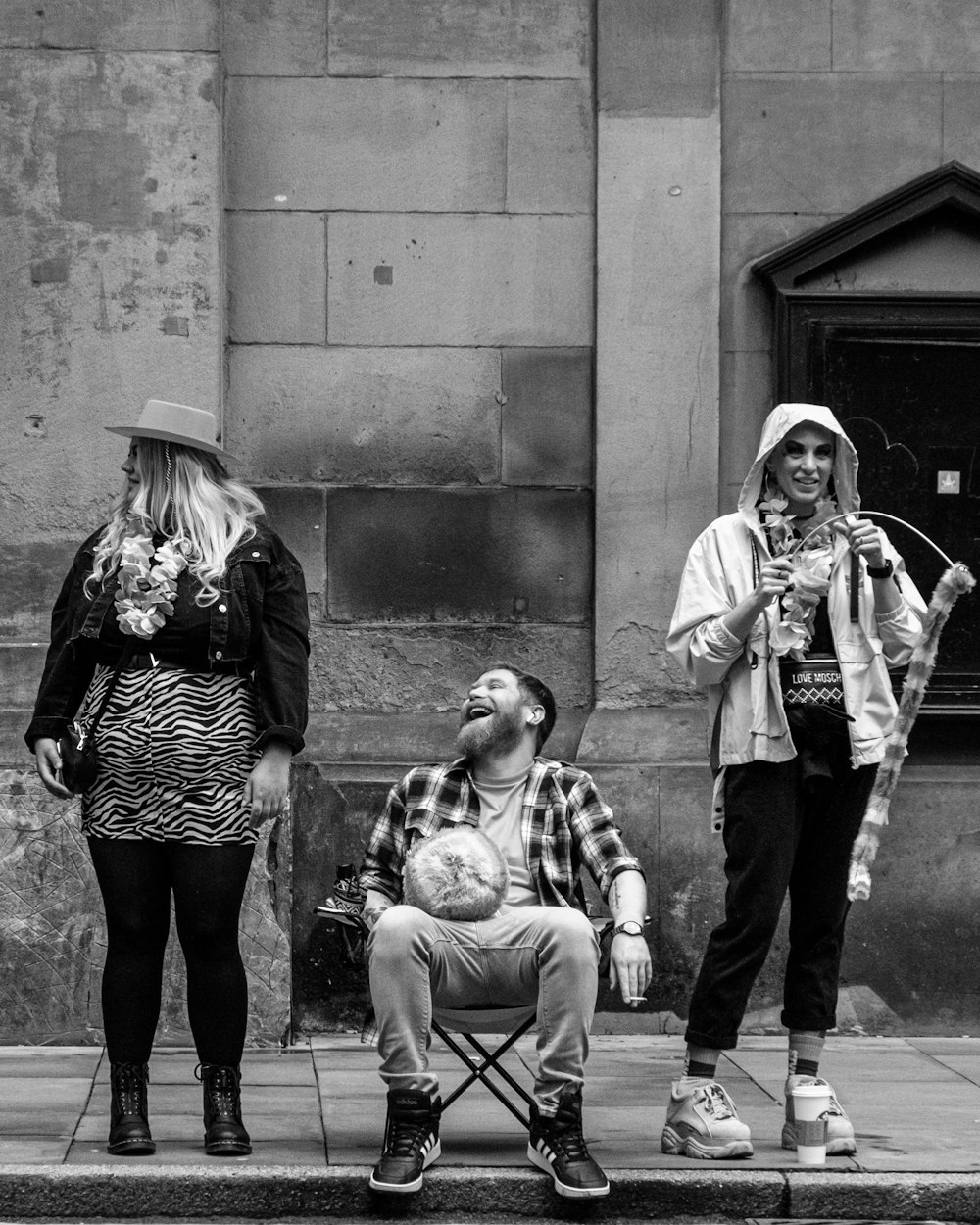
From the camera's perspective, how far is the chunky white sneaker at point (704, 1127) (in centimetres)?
483

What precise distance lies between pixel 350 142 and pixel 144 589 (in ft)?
9.53

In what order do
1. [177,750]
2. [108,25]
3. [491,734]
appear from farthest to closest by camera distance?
[108,25] < [491,734] < [177,750]

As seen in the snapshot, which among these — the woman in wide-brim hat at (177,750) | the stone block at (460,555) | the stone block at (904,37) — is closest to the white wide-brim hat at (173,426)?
the woman in wide-brim hat at (177,750)

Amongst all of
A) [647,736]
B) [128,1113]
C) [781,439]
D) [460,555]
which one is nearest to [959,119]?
[460,555]

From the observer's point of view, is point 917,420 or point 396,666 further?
point 396,666

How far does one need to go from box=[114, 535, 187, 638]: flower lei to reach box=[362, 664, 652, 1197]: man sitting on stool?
806 millimetres

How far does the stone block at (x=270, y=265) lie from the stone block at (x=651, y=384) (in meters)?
1.06

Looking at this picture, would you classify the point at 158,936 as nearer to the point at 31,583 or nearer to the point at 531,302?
the point at 31,583

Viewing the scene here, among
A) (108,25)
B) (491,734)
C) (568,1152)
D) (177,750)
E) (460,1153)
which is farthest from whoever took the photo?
(108,25)

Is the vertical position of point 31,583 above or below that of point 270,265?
below

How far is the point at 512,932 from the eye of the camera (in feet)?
15.4

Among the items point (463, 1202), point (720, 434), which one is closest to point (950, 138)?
point (720, 434)

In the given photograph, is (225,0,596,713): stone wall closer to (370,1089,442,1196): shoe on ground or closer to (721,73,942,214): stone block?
(721,73,942,214): stone block

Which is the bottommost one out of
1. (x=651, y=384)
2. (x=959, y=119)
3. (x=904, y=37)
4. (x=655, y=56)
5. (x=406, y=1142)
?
(x=406, y=1142)
